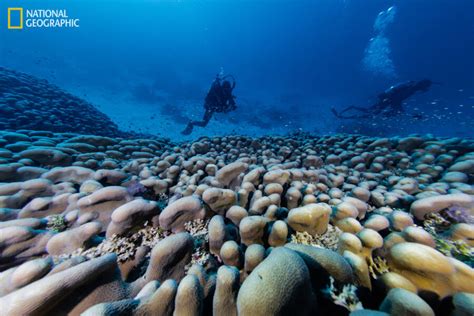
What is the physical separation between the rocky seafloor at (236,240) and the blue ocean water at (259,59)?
1567 centimetres

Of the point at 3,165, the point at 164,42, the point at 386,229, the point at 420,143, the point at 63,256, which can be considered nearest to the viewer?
the point at 63,256

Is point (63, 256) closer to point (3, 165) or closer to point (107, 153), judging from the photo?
point (3, 165)

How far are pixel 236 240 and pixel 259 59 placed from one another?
336 ft

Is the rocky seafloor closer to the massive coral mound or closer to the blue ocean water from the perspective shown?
the massive coral mound

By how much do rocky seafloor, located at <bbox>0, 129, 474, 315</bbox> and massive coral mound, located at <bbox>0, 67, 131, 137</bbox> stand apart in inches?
193

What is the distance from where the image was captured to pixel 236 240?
78.0 inches

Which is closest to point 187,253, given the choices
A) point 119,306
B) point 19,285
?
point 119,306

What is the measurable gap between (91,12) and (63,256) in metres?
131

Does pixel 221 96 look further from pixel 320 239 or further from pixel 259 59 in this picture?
pixel 259 59

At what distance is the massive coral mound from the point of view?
705cm

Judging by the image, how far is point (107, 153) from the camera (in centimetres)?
426

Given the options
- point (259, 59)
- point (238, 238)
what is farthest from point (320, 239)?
point (259, 59)

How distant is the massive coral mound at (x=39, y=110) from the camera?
7051 millimetres

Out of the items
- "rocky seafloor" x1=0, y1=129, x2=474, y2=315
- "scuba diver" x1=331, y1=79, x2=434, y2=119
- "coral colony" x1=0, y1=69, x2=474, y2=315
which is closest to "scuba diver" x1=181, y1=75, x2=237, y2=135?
"coral colony" x1=0, y1=69, x2=474, y2=315
